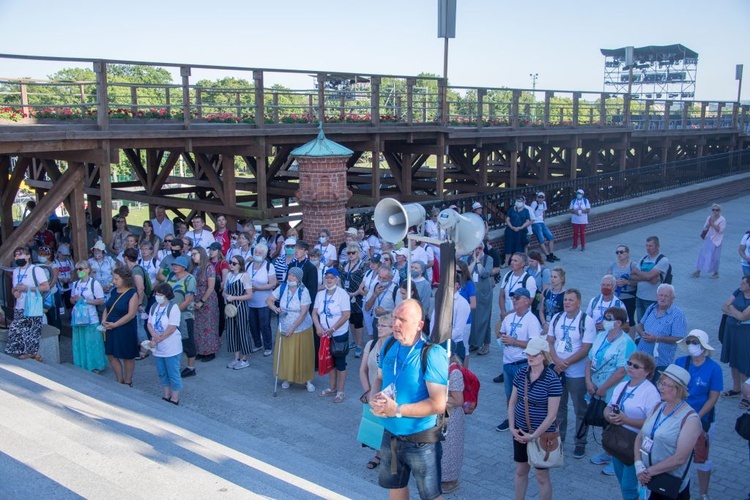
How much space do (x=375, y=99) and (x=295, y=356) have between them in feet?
28.2

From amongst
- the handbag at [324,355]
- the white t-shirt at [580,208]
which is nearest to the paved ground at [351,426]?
the handbag at [324,355]

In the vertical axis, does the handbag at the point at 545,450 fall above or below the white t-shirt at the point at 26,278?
below

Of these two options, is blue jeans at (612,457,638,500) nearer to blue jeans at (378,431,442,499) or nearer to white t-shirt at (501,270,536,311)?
blue jeans at (378,431,442,499)

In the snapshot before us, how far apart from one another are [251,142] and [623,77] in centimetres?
4471

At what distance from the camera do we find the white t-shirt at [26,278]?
8562mm

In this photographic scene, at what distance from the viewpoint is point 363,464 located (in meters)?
6.59

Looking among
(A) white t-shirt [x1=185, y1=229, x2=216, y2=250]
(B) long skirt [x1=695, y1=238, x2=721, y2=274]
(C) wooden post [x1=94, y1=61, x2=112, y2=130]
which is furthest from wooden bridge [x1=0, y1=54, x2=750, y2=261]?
(B) long skirt [x1=695, y1=238, x2=721, y2=274]

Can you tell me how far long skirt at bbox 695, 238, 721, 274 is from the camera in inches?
539

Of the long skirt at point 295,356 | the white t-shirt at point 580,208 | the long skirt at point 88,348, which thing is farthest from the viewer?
the white t-shirt at point 580,208

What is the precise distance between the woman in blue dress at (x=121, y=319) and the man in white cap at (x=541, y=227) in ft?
30.3

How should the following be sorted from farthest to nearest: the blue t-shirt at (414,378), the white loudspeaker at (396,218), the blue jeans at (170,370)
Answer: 1. the blue jeans at (170,370)
2. the white loudspeaker at (396,218)
3. the blue t-shirt at (414,378)

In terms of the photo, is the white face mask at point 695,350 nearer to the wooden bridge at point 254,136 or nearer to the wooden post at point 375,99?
the wooden bridge at point 254,136

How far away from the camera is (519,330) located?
22.8 ft

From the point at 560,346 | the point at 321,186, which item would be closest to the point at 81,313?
the point at 321,186
